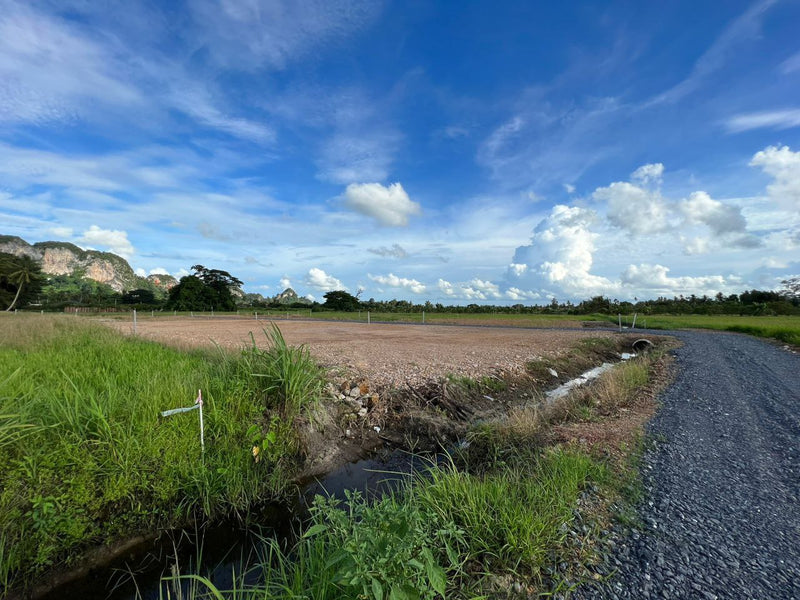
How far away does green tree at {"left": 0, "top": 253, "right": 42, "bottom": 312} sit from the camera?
209 ft

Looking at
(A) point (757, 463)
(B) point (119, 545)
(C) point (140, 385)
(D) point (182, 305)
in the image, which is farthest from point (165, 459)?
(D) point (182, 305)

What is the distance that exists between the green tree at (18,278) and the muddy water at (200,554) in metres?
86.0

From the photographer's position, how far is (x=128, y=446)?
4418 millimetres

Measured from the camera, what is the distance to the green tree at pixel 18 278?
63.8m

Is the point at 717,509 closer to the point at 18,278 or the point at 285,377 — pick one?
the point at 285,377

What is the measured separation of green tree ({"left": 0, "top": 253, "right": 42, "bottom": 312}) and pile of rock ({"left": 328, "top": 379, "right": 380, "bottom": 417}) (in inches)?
3331

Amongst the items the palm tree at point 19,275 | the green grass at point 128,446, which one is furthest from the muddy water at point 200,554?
the palm tree at point 19,275

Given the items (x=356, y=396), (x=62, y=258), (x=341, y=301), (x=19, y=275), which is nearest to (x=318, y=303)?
(x=341, y=301)

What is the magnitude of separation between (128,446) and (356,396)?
472 cm

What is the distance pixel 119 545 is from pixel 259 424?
2.19 meters

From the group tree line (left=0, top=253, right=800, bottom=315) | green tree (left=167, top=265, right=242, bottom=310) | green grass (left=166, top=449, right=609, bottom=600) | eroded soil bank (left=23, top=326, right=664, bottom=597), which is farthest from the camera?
green tree (left=167, top=265, right=242, bottom=310)

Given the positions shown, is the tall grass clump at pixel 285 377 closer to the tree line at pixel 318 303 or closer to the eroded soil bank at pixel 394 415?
the eroded soil bank at pixel 394 415

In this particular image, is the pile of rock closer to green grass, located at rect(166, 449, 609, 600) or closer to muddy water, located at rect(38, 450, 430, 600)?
muddy water, located at rect(38, 450, 430, 600)

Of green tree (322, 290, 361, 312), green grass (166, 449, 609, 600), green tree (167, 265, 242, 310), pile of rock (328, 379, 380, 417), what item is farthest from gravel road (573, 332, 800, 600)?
green tree (167, 265, 242, 310)
